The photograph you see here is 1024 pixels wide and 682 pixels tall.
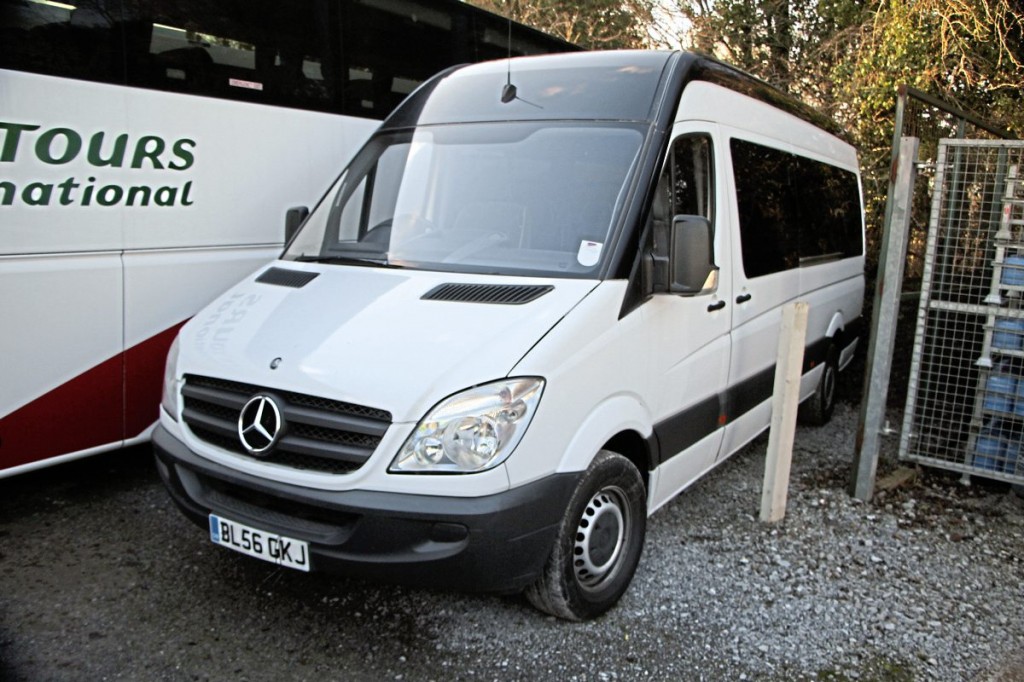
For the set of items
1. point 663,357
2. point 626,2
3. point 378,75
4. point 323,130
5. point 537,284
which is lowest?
point 663,357

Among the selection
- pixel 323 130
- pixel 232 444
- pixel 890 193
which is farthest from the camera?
pixel 323 130

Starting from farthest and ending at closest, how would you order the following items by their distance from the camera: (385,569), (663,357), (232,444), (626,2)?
(626,2) < (663,357) < (232,444) < (385,569)

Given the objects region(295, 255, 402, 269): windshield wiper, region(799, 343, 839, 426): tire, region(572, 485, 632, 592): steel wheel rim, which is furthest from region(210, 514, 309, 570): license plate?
region(799, 343, 839, 426): tire

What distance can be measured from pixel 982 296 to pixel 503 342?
3.87m

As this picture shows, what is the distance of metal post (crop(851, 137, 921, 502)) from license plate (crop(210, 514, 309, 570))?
358 cm

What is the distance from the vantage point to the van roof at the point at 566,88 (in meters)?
4.14

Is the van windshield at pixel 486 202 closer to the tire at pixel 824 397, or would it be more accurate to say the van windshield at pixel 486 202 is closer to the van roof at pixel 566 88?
the van roof at pixel 566 88

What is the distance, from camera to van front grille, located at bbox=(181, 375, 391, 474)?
3.14 meters

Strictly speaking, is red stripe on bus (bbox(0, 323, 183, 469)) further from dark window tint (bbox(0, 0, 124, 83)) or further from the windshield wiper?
dark window tint (bbox(0, 0, 124, 83))

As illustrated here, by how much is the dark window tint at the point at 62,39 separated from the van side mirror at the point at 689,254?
3086 millimetres

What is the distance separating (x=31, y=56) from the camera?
4.20 meters

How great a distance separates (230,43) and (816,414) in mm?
5030

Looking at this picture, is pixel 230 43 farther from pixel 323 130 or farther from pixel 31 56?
pixel 31 56

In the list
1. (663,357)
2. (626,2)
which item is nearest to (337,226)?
(663,357)
